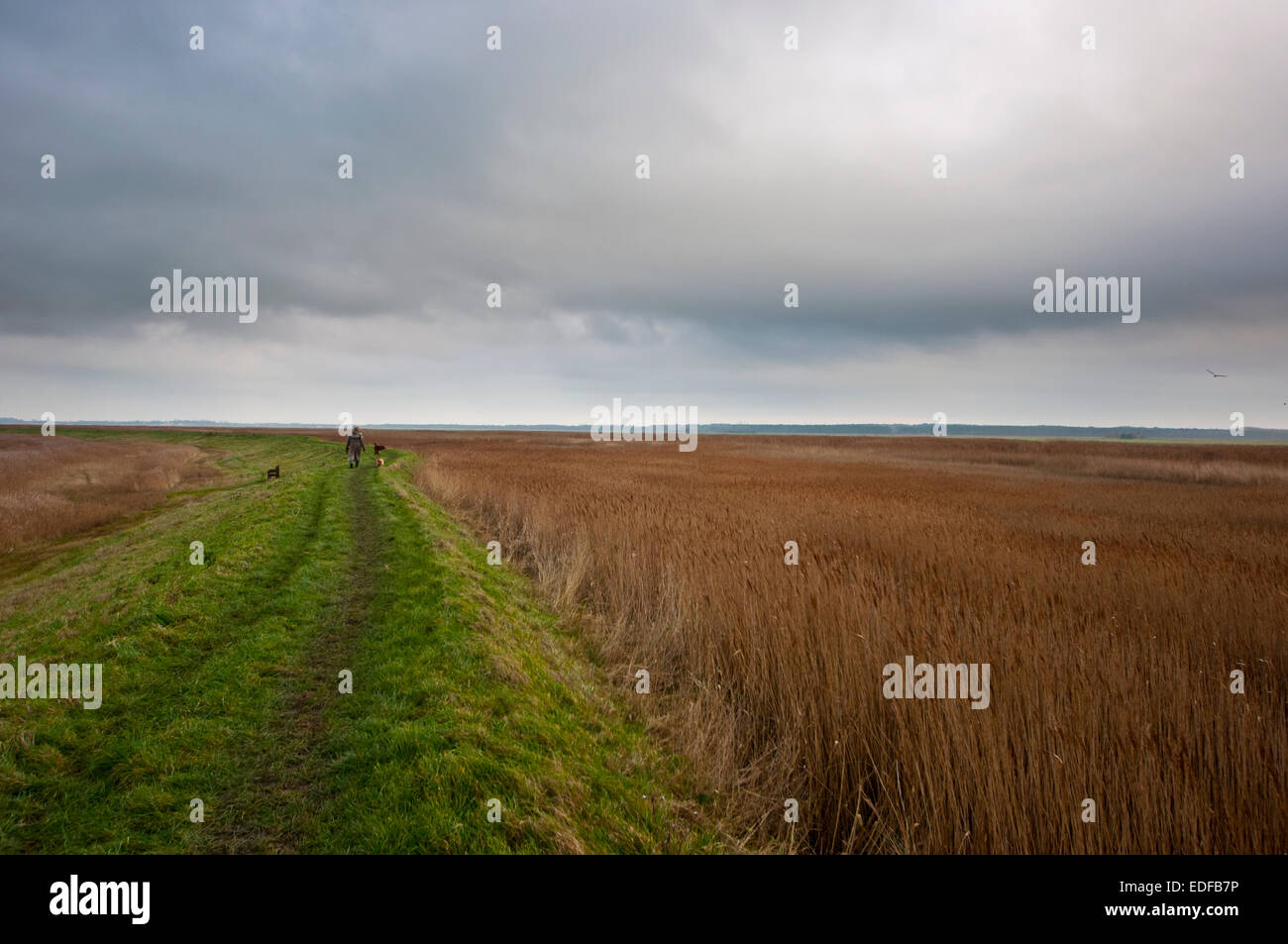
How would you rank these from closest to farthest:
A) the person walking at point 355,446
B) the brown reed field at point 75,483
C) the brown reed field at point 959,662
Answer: the brown reed field at point 959,662, the brown reed field at point 75,483, the person walking at point 355,446

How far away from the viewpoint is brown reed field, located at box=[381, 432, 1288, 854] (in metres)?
3.77

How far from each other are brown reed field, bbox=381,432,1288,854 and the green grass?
1.09 meters

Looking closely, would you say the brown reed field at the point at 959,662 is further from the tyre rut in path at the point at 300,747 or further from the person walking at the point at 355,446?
the person walking at the point at 355,446

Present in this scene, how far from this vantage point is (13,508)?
21.6 meters

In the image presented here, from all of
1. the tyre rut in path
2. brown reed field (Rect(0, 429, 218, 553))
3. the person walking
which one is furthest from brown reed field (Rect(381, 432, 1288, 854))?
the person walking

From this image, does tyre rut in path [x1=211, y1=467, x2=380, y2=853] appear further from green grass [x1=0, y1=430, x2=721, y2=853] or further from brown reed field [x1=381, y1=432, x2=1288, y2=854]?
brown reed field [x1=381, y1=432, x2=1288, y2=854]

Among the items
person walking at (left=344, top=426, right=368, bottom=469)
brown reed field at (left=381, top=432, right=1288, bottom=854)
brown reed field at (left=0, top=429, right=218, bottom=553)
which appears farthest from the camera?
person walking at (left=344, top=426, right=368, bottom=469)

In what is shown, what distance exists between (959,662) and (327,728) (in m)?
6.39

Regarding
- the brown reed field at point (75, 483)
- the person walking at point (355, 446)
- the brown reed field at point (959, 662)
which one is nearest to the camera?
the brown reed field at point (959, 662)

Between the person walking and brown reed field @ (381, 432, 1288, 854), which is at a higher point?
the person walking

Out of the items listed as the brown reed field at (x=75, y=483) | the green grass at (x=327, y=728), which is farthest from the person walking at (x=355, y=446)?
the green grass at (x=327, y=728)

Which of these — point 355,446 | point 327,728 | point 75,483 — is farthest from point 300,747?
point 75,483

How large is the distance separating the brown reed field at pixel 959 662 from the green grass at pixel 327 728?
109 centimetres

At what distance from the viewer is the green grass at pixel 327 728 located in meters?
3.81
